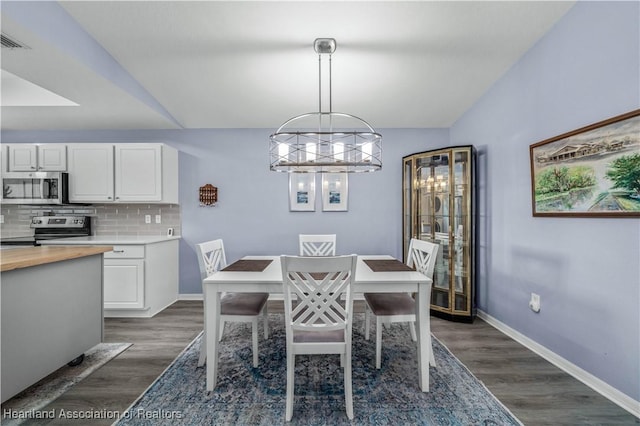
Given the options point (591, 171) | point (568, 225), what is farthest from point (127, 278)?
point (591, 171)

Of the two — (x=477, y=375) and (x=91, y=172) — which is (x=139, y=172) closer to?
(x=91, y=172)

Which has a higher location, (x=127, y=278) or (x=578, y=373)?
(x=127, y=278)

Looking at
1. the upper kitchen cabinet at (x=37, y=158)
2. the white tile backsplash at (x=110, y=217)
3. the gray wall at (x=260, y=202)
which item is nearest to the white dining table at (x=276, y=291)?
the gray wall at (x=260, y=202)

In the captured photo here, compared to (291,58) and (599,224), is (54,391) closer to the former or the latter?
(291,58)

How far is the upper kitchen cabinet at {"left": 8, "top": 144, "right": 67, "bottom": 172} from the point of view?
3635 millimetres

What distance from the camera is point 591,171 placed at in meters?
1.89

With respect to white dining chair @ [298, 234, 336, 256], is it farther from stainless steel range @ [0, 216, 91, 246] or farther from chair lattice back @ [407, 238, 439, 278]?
stainless steel range @ [0, 216, 91, 246]

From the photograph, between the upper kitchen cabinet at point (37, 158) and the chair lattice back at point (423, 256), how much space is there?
4177mm

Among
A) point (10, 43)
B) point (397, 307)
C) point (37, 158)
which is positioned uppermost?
point (10, 43)

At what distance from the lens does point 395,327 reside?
3.04 metres

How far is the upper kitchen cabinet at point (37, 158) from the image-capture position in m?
3.63

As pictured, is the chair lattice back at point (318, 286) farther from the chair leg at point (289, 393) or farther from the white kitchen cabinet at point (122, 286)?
the white kitchen cabinet at point (122, 286)

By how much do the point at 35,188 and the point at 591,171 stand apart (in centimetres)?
542

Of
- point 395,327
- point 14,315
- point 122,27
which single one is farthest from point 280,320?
point 122,27
